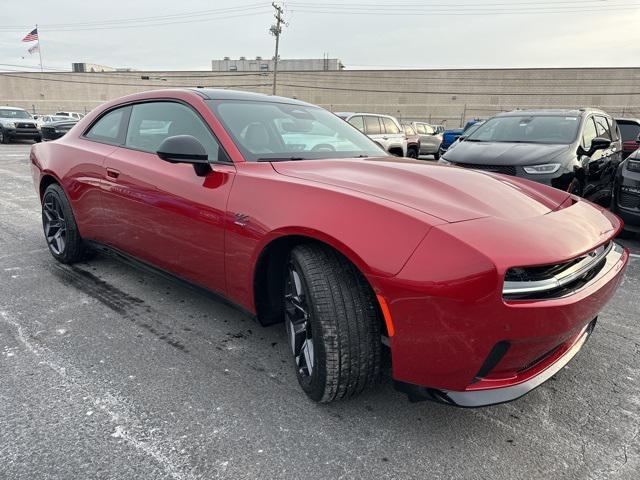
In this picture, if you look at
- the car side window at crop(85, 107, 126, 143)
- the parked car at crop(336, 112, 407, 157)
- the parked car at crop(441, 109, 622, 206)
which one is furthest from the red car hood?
the parked car at crop(336, 112, 407, 157)

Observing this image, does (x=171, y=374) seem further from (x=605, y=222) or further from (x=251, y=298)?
(x=605, y=222)

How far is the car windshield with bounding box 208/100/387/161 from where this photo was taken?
2652 mm

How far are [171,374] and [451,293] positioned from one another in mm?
1557

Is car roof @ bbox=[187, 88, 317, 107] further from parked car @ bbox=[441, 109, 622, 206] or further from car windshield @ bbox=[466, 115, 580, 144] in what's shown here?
car windshield @ bbox=[466, 115, 580, 144]

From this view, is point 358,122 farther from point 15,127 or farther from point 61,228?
point 15,127

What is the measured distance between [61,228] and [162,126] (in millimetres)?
1636

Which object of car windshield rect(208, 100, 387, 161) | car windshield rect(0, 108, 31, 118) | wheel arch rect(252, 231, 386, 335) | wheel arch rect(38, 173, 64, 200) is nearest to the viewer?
wheel arch rect(252, 231, 386, 335)

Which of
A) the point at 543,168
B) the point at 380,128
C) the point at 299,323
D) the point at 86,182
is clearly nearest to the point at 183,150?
the point at 299,323

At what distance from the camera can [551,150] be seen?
18.4ft

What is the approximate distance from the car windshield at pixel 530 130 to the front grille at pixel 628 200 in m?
1.30

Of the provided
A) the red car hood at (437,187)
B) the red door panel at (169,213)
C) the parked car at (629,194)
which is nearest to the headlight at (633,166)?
the parked car at (629,194)

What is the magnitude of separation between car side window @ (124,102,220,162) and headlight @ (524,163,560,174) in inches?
164

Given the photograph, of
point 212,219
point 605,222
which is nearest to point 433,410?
point 605,222

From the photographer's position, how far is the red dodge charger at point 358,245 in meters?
1.63
